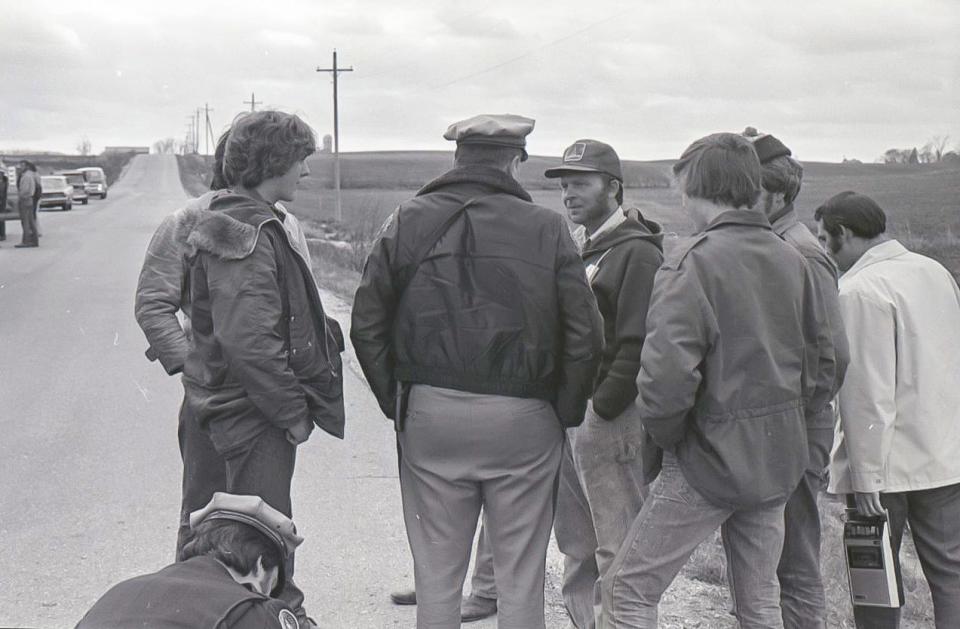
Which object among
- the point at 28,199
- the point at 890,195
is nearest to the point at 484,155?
the point at 890,195

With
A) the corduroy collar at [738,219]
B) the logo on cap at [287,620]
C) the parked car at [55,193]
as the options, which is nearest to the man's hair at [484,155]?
the corduroy collar at [738,219]

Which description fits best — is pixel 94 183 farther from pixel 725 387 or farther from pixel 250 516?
pixel 725 387

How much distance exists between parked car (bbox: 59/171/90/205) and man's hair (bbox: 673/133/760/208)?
45.4m

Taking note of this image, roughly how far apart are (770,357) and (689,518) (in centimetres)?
54

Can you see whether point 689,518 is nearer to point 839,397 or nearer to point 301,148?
point 839,397

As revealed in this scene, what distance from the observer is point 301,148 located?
349 centimetres

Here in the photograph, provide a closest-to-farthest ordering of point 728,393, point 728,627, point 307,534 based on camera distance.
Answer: point 728,393 → point 728,627 → point 307,534

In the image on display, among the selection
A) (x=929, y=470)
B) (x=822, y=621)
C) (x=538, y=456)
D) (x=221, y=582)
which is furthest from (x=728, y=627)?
(x=221, y=582)

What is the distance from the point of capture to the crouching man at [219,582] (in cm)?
230

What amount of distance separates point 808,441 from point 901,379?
39 cm

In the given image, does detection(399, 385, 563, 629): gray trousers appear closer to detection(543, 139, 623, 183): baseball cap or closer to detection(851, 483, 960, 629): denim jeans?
detection(543, 139, 623, 183): baseball cap

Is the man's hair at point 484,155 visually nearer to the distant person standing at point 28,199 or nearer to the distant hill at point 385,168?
the distant person standing at point 28,199

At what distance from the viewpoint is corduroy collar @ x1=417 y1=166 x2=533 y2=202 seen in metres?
3.28

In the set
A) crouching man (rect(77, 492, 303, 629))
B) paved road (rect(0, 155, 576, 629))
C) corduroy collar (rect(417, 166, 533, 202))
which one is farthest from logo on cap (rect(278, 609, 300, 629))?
paved road (rect(0, 155, 576, 629))
